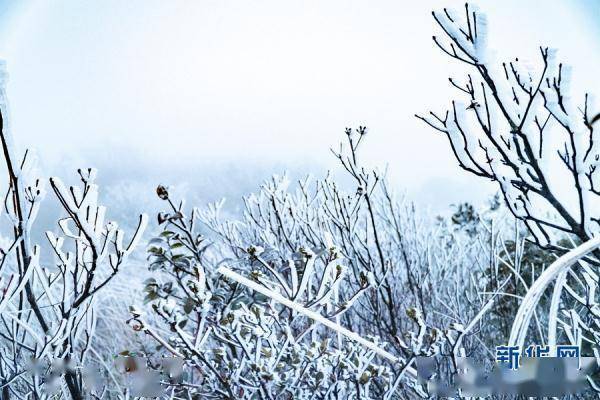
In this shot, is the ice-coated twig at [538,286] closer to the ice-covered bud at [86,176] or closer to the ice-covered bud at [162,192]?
the ice-covered bud at [86,176]

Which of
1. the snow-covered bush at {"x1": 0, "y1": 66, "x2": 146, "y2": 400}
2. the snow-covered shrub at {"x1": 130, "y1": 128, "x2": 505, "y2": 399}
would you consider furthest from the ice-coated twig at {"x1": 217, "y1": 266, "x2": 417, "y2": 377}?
the snow-covered bush at {"x1": 0, "y1": 66, "x2": 146, "y2": 400}

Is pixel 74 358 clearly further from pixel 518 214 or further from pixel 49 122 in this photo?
pixel 49 122

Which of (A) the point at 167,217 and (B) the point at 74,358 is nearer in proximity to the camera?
(B) the point at 74,358

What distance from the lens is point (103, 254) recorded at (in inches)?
40.8

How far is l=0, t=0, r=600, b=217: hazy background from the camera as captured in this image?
2301mm

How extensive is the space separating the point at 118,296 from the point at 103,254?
2232 millimetres

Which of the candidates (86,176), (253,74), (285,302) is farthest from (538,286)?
(253,74)

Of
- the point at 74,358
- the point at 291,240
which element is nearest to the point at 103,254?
the point at 74,358

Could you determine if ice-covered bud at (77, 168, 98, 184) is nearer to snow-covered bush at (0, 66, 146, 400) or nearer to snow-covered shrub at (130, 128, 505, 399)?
snow-covered bush at (0, 66, 146, 400)

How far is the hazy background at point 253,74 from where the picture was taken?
90.6 inches

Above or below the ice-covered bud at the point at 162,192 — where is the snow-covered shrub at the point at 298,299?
below

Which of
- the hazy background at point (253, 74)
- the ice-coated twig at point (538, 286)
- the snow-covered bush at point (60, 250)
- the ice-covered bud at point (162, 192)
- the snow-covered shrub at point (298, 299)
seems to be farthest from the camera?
the hazy background at point (253, 74)

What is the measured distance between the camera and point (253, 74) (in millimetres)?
2648

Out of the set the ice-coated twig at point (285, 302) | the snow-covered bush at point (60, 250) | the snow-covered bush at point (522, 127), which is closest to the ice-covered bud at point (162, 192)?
the snow-covered bush at point (60, 250)
